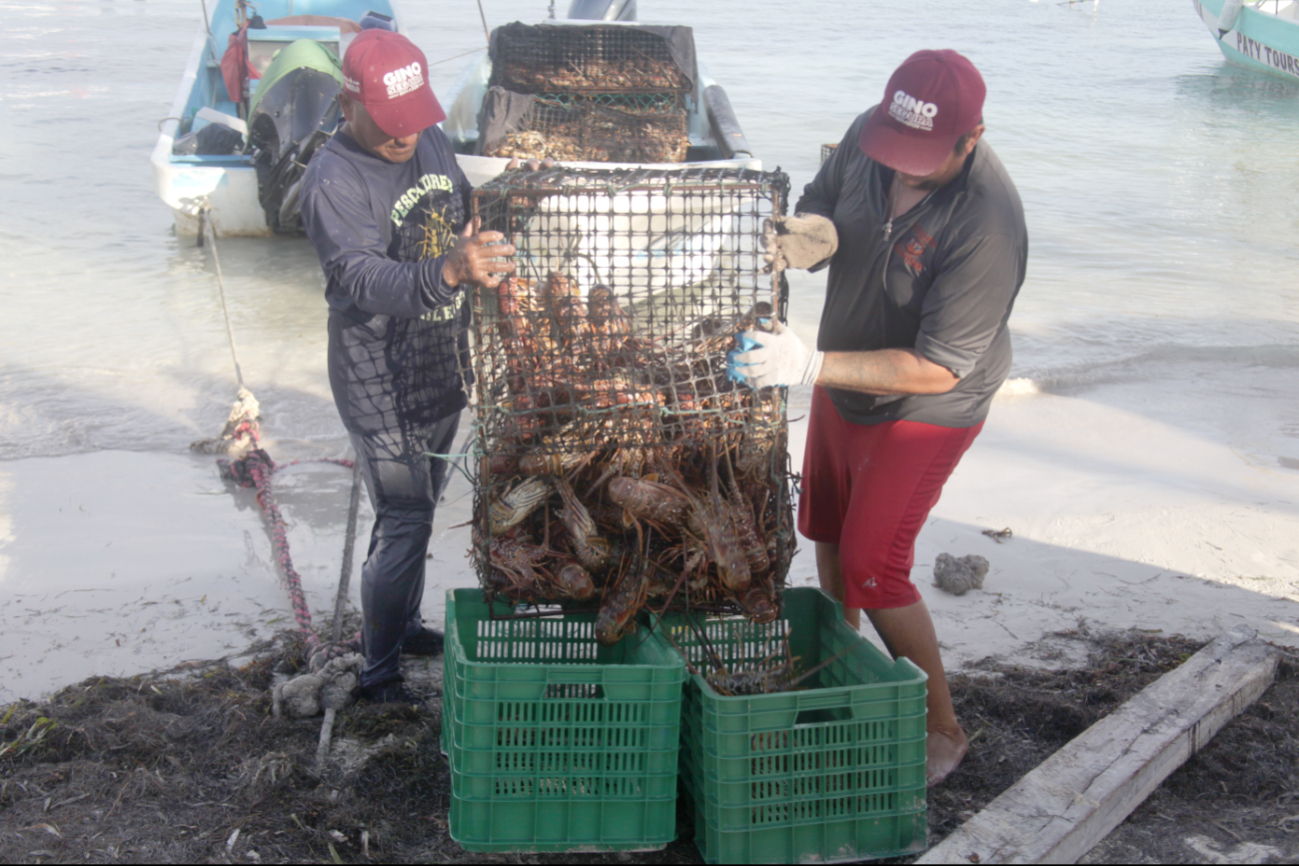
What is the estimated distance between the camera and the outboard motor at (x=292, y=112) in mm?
8266

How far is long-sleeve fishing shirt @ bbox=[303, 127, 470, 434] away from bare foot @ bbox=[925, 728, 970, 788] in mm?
1752

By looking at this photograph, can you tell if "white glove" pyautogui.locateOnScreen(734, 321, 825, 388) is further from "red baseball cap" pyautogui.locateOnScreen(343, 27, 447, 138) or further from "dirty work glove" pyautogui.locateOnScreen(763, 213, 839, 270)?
"red baseball cap" pyautogui.locateOnScreen(343, 27, 447, 138)

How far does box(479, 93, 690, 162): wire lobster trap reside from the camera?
25.2 ft

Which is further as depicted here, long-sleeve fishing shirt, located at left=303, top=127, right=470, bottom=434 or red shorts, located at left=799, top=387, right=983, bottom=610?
red shorts, located at left=799, top=387, right=983, bottom=610

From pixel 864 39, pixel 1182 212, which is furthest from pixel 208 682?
pixel 864 39

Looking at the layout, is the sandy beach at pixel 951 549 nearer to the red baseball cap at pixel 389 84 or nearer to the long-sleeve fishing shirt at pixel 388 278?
the long-sleeve fishing shirt at pixel 388 278

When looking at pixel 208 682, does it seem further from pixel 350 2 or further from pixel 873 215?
pixel 350 2

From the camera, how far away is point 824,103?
60.1ft

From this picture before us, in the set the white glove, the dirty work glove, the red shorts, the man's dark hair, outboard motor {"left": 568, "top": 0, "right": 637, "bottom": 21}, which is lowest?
the red shorts

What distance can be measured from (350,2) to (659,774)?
12491 millimetres

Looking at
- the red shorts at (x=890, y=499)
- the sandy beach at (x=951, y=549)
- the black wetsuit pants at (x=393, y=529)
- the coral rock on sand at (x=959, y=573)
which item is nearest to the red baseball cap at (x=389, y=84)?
the black wetsuit pants at (x=393, y=529)

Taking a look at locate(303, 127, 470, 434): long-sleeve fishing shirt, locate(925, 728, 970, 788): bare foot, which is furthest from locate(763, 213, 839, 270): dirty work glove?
locate(925, 728, 970, 788): bare foot

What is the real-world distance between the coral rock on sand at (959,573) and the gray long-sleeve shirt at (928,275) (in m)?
1.33

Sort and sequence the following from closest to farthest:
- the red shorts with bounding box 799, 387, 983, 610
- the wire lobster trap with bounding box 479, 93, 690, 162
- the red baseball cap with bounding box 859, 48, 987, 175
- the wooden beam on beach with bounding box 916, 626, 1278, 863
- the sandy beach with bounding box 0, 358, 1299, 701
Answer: the wooden beam on beach with bounding box 916, 626, 1278, 863, the red baseball cap with bounding box 859, 48, 987, 175, the red shorts with bounding box 799, 387, 983, 610, the sandy beach with bounding box 0, 358, 1299, 701, the wire lobster trap with bounding box 479, 93, 690, 162
